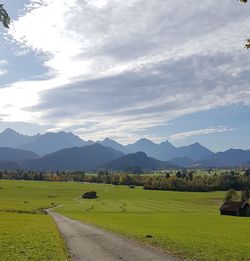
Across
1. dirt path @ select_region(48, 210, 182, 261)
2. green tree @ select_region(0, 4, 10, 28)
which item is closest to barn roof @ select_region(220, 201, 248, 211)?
dirt path @ select_region(48, 210, 182, 261)

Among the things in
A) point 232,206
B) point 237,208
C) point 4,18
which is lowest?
point 237,208

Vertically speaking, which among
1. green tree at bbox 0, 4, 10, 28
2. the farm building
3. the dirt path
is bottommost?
the farm building

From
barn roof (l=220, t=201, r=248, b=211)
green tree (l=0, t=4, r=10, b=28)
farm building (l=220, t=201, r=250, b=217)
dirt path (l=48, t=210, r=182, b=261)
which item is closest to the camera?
green tree (l=0, t=4, r=10, b=28)

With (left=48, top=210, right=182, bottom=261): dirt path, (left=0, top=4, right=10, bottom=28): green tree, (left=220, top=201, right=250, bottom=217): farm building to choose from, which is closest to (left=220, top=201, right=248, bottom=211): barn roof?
(left=220, top=201, right=250, bottom=217): farm building

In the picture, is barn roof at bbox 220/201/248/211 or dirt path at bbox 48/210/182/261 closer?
dirt path at bbox 48/210/182/261

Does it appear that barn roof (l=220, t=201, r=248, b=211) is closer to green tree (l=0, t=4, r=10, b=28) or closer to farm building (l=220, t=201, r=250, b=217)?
farm building (l=220, t=201, r=250, b=217)

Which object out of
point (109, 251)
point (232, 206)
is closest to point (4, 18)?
point (109, 251)

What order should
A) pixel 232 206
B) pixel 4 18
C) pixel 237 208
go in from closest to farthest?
pixel 4 18, pixel 232 206, pixel 237 208

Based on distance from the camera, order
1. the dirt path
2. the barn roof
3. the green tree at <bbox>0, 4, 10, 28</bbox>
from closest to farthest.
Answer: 1. the green tree at <bbox>0, 4, 10, 28</bbox>
2. the dirt path
3. the barn roof

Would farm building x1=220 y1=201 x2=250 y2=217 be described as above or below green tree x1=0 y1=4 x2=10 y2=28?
below

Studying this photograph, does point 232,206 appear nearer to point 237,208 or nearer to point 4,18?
point 237,208

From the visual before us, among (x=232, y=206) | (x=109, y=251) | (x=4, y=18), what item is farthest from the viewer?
Answer: (x=232, y=206)

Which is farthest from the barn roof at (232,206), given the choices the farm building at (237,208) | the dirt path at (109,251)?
the dirt path at (109,251)

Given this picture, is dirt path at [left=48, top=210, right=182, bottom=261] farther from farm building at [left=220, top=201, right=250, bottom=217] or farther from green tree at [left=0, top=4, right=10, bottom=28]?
farm building at [left=220, top=201, right=250, bottom=217]
